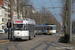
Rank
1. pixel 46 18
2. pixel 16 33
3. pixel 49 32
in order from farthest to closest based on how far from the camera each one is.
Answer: pixel 46 18 → pixel 49 32 → pixel 16 33

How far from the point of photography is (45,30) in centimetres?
4616

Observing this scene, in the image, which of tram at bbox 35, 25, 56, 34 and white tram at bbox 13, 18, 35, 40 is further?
tram at bbox 35, 25, 56, 34

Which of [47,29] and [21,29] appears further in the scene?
[47,29]

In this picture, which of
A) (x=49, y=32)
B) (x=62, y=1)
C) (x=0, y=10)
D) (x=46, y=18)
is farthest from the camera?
(x=46, y=18)

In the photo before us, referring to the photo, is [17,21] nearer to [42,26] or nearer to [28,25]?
[28,25]

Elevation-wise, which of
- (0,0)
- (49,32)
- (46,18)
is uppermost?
(0,0)

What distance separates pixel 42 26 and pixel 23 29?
24912 mm

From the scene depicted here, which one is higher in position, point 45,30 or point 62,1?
point 62,1

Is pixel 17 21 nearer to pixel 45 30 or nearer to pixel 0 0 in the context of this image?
pixel 45 30

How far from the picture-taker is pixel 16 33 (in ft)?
73.3

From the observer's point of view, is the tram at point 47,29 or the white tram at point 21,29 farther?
the tram at point 47,29

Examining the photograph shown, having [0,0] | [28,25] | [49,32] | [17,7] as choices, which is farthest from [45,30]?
[0,0]

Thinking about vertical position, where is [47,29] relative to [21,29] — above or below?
below

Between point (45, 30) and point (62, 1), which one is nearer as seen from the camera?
point (62, 1)
